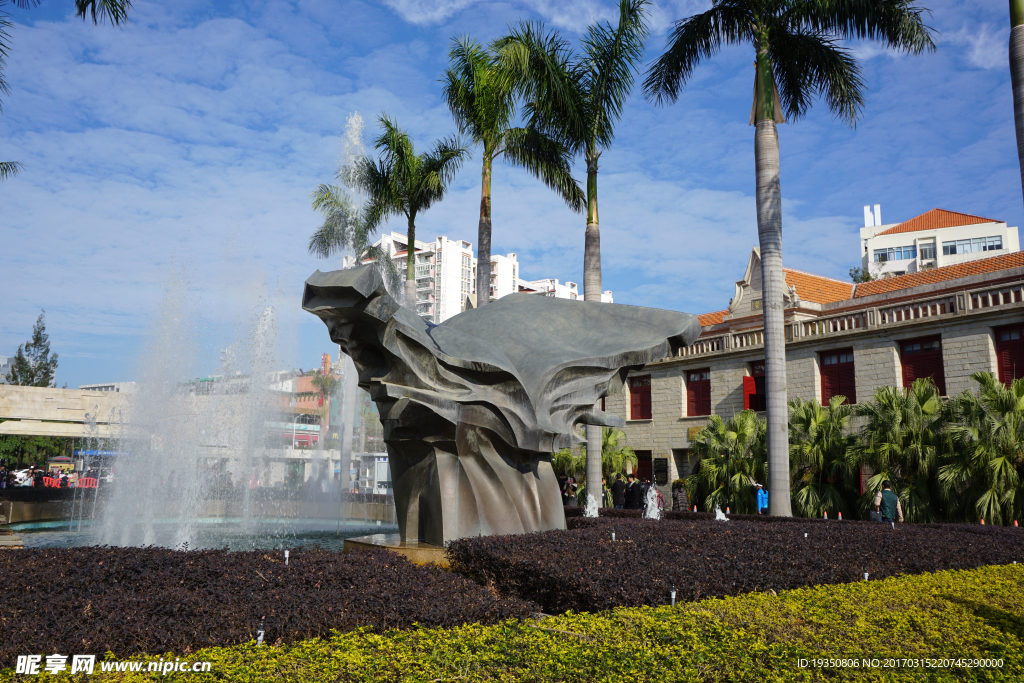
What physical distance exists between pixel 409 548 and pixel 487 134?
12.0 meters

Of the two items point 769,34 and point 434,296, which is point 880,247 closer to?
point 434,296

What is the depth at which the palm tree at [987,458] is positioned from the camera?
1456 centimetres

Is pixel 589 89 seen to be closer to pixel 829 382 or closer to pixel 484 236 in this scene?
pixel 484 236

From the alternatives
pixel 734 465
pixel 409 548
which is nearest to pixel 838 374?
pixel 734 465

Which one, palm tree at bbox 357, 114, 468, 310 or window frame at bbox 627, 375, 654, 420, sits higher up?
palm tree at bbox 357, 114, 468, 310

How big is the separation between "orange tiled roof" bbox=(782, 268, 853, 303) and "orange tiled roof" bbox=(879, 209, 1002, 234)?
30.7 meters

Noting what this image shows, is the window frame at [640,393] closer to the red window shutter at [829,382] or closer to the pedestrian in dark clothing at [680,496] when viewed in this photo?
the red window shutter at [829,382]

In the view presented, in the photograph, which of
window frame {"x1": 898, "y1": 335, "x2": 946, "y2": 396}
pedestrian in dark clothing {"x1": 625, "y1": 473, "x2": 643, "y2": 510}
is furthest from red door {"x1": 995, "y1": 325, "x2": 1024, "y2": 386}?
pedestrian in dark clothing {"x1": 625, "y1": 473, "x2": 643, "y2": 510}

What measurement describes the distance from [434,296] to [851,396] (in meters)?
59.6

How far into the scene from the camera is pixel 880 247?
6144 cm

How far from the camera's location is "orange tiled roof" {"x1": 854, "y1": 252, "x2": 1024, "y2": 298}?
88.5ft

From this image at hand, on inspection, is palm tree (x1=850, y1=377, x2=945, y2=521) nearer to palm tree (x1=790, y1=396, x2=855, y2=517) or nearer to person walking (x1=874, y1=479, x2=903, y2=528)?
palm tree (x1=790, y1=396, x2=855, y2=517)

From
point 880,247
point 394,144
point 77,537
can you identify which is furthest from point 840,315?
point 880,247

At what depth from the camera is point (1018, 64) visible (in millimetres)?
11773
